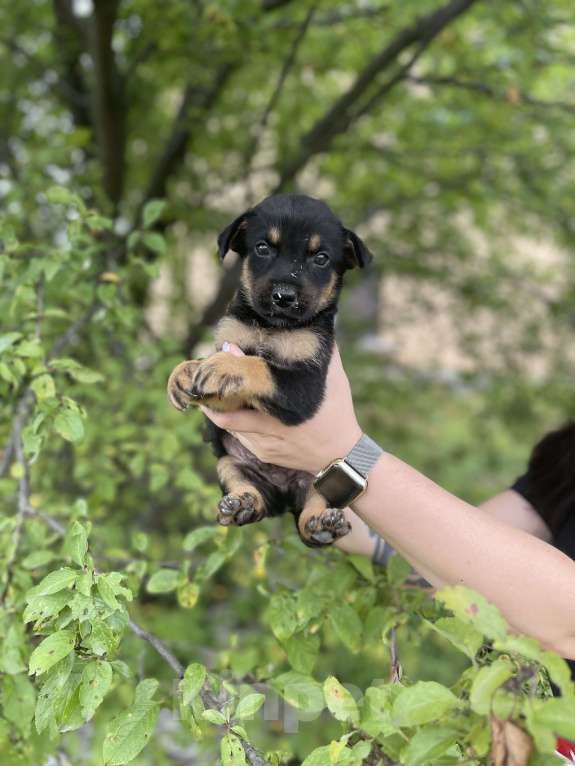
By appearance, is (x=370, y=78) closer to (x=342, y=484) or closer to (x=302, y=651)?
(x=342, y=484)

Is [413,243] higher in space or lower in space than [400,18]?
lower

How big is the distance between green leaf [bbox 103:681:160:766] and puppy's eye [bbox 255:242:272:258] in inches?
51.8

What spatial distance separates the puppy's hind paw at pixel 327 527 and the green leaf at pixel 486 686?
3.08ft

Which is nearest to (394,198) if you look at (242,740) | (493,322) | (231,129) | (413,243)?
(413,243)

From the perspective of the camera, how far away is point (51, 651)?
1.44 m

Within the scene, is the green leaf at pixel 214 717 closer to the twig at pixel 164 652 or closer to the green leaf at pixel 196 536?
the twig at pixel 164 652

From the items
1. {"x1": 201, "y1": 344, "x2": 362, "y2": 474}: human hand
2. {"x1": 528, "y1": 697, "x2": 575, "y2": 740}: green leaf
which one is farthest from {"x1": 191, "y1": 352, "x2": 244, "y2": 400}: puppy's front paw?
{"x1": 528, "y1": 697, "x2": 575, "y2": 740}: green leaf

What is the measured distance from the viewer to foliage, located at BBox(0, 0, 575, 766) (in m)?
1.50

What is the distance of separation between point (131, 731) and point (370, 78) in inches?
129

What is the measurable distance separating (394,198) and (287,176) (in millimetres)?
1908

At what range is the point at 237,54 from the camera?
378 cm

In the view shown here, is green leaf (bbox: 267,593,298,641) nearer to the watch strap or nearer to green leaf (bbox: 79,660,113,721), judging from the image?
the watch strap

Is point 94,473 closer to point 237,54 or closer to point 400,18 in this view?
point 237,54

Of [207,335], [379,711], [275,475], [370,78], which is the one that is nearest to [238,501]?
[275,475]
